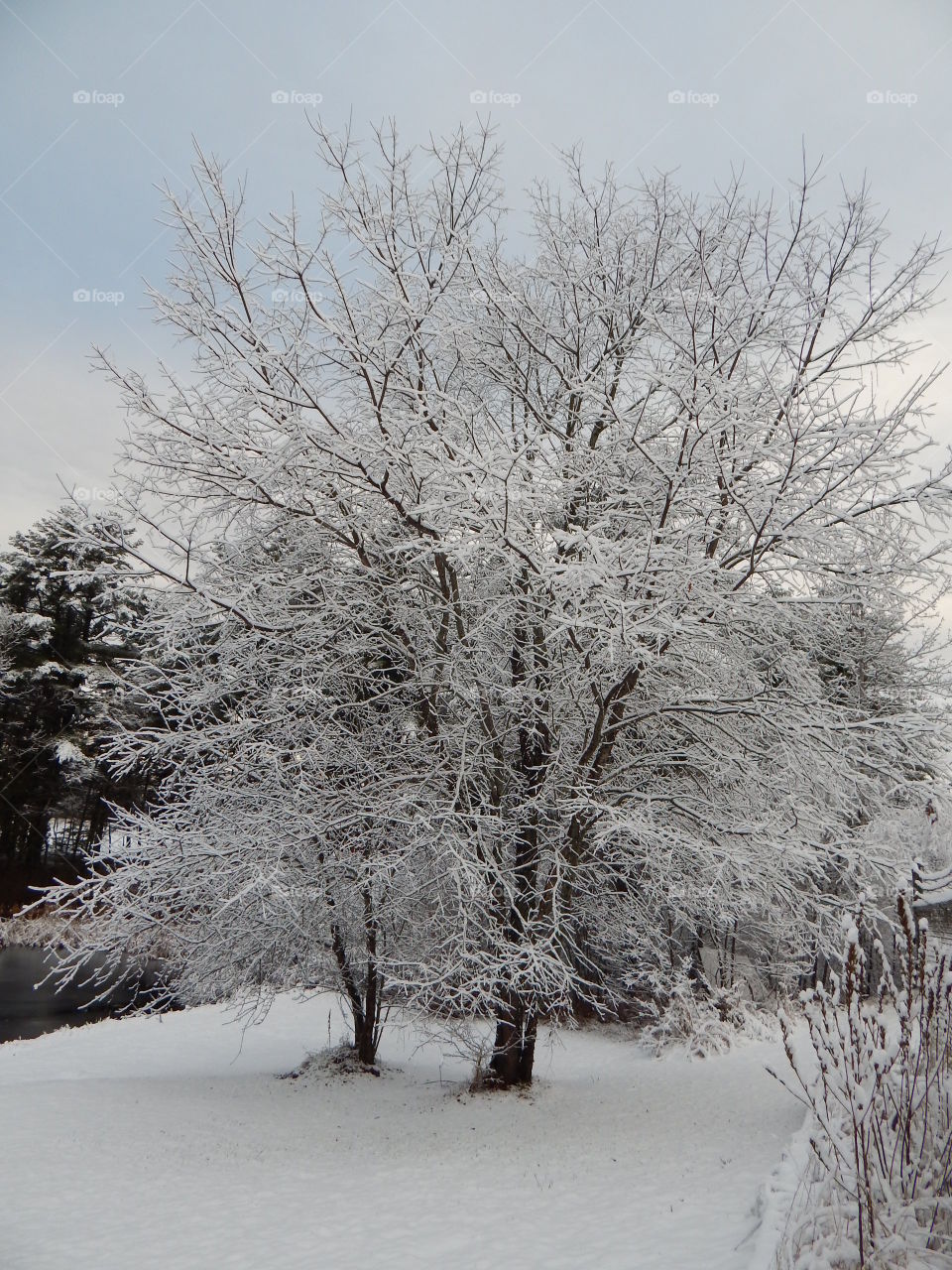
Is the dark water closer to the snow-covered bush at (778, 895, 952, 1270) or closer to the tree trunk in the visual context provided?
the tree trunk

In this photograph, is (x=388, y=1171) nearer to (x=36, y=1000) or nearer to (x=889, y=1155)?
(x=889, y=1155)

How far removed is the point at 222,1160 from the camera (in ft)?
21.2

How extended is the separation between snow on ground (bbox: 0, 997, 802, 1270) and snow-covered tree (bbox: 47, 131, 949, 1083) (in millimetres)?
1139

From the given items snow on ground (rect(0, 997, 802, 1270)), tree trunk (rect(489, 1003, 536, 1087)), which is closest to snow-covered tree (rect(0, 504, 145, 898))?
snow on ground (rect(0, 997, 802, 1270))

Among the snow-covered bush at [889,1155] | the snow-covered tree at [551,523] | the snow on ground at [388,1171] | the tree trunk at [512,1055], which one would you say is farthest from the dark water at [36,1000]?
the snow-covered bush at [889,1155]

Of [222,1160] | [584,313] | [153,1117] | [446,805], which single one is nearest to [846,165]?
[584,313]

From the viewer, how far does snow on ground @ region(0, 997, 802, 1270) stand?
4.60 metres

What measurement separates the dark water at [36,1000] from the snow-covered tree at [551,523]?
8062mm

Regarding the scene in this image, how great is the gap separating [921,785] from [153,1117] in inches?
297

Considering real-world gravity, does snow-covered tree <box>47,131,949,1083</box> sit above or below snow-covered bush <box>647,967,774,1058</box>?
above

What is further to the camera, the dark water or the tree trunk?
the dark water

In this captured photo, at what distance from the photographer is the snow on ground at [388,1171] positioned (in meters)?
4.60

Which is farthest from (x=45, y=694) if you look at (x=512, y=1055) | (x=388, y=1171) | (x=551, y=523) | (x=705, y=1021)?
(x=388, y=1171)

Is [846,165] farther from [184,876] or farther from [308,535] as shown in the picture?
[184,876]
